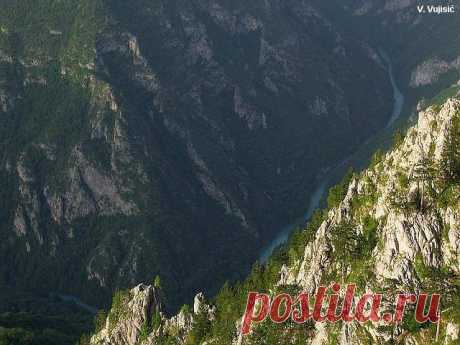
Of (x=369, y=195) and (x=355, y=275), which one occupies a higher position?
(x=369, y=195)

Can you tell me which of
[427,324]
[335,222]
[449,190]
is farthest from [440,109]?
[427,324]

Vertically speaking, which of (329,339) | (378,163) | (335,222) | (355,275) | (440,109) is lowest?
(329,339)

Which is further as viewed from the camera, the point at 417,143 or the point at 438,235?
the point at 417,143

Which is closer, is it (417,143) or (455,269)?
(455,269)

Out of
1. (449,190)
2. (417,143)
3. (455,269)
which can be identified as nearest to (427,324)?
(455,269)

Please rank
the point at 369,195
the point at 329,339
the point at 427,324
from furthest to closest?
the point at 369,195 < the point at 329,339 < the point at 427,324

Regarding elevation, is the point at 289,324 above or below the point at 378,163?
below

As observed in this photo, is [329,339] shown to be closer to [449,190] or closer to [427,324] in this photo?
[427,324]

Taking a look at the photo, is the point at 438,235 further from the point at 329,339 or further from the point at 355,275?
the point at 329,339

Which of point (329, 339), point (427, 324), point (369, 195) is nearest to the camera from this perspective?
point (427, 324)
